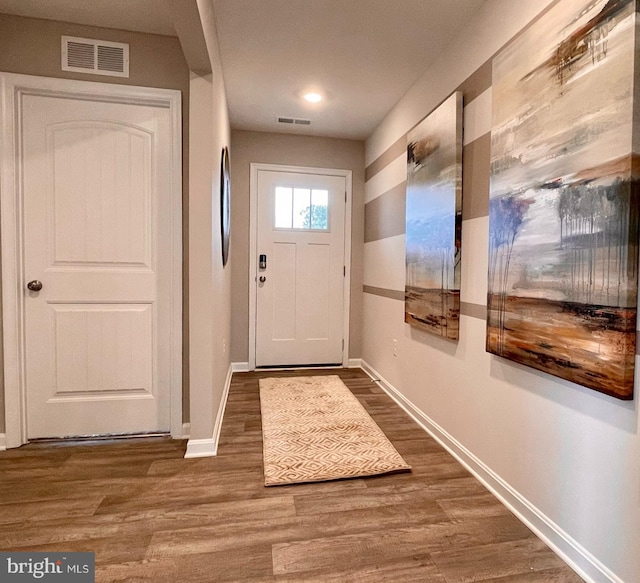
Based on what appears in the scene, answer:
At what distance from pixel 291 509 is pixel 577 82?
6.42 ft

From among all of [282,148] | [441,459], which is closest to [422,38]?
[282,148]

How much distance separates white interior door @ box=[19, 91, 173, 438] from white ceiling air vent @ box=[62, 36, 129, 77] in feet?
0.51

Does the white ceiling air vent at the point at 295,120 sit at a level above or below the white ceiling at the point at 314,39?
above

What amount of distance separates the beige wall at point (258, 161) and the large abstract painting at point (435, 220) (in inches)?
50.2

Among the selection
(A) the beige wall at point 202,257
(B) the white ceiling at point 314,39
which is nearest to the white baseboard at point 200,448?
(A) the beige wall at point 202,257

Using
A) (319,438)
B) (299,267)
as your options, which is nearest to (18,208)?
(319,438)

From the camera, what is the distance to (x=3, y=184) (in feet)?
6.35

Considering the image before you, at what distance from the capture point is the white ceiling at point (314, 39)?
6.08 ft

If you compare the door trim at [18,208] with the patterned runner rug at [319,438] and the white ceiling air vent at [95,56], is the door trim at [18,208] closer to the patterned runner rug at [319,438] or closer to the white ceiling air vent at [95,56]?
the white ceiling air vent at [95,56]

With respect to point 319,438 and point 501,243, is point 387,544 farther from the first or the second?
point 501,243

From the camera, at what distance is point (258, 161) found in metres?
3.56

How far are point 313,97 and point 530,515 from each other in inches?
116

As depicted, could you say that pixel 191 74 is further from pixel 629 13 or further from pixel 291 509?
pixel 291 509

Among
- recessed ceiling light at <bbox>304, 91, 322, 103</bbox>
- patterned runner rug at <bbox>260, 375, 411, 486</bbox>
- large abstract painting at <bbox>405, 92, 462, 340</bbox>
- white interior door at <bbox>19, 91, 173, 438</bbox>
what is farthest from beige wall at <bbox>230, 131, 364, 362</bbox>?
white interior door at <bbox>19, 91, 173, 438</bbox>
